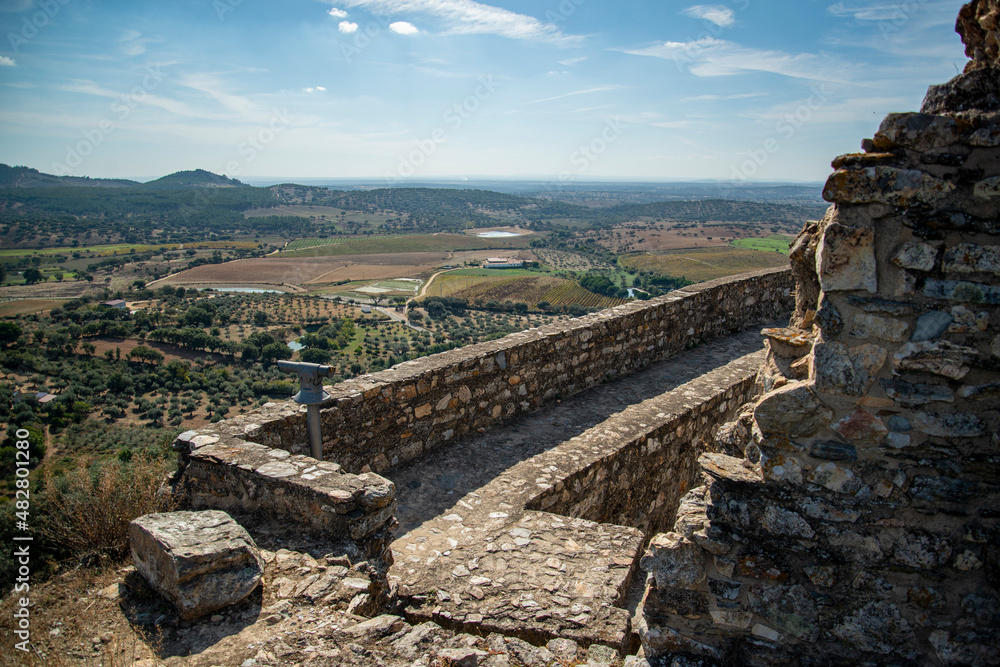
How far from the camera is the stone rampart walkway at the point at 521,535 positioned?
287 centimetres

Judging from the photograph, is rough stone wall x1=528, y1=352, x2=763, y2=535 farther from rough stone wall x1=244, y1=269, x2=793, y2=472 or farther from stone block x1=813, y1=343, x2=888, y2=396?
stone block x1=813, y1=343, x2=888, y2=396

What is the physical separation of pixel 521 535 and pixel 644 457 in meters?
1.79

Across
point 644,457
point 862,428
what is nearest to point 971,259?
point 862,428

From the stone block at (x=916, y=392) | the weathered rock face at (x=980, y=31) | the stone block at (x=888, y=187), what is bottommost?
the stone block at (x=916, y=392)

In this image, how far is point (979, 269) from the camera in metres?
1.92

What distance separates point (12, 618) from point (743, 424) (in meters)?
3.48

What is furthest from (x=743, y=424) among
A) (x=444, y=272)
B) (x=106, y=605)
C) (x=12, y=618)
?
(x=444, y=272)

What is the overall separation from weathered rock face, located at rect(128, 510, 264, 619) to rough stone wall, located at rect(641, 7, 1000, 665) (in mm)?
2043

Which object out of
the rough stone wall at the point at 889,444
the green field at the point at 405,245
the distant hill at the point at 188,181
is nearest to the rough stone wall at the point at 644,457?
the rough stone wall at the point at 889,444

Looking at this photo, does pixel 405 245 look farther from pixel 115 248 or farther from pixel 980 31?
pixel 980 31

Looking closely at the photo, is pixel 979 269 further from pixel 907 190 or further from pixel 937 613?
pixel 937 613

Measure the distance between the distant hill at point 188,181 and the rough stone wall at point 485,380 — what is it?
520ft

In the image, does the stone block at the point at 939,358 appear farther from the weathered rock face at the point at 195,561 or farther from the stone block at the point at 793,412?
the weathered rock face at the point at 195,561

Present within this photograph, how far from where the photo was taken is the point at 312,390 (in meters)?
3.67
